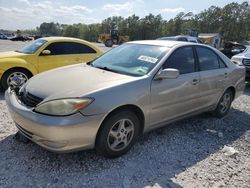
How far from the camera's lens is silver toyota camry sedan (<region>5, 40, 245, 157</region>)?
9.46 ft

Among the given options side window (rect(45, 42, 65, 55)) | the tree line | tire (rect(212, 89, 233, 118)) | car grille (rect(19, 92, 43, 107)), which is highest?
the tree line

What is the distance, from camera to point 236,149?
3.97 meters

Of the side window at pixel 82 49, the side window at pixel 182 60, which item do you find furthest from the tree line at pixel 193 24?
the side window at pixel 182 60

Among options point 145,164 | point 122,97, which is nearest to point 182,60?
point 122,97

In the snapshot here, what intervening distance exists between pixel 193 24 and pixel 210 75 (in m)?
59.7

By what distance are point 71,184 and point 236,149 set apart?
2558 millimetres

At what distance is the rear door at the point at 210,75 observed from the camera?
449 centimetres

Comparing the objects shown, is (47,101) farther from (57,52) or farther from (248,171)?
(57,52)

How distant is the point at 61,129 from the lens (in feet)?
9.12

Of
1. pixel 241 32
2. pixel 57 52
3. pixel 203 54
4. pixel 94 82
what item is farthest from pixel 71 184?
pixel 241 32

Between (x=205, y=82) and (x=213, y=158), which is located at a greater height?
(x=205, y=82)

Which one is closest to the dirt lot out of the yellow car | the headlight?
the headlight

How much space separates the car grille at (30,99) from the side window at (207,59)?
2.77 metres

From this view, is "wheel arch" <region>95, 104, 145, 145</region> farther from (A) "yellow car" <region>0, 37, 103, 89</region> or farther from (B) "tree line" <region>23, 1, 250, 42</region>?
(B) "tree line" <region>23, 1, 250, 42</region>
